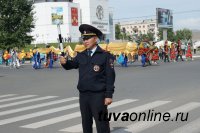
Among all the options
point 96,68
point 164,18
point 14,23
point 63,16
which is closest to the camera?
point 96,68

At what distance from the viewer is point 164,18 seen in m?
77.8

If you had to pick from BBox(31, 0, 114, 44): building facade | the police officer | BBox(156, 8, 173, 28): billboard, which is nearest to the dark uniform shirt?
the police officer

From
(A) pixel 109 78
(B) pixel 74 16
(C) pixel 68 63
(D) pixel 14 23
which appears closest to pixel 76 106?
(C) pixel 68 63

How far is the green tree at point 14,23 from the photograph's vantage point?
46344 millimetres

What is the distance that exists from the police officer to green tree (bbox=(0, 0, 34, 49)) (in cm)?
4194

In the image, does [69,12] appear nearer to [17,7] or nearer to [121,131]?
[17,7]

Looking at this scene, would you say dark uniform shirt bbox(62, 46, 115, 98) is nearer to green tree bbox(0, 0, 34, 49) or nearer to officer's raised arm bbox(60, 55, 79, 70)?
officer's raised arm bbox(60, 55, 79, 70)

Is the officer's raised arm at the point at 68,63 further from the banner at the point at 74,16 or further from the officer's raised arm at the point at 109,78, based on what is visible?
the banner at the point at 74,16

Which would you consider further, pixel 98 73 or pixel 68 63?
pixel 68 63

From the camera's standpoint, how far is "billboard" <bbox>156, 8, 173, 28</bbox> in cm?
7569

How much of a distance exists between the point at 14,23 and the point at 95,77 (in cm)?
4317

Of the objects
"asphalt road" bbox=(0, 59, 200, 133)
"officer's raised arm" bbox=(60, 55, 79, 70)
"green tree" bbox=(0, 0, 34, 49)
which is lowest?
"asphalt road" bbox=(0, 59, 200, 133)

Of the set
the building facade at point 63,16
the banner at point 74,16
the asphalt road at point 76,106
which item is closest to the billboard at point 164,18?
the building facade at point 63,16

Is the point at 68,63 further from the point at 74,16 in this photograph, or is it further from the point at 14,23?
the point at 74,16
